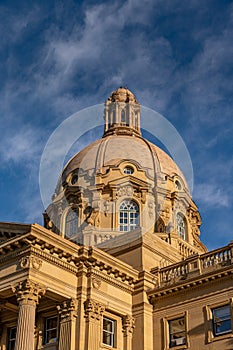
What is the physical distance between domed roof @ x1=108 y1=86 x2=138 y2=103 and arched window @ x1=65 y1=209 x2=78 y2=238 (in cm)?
1995

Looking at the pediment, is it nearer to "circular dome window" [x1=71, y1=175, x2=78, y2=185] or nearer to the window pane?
"circular dome window" [x1=71, y1=175, x2=78, y2=185]

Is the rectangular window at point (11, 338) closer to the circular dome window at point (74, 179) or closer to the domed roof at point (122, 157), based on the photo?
the domed roof at point (122, 157)

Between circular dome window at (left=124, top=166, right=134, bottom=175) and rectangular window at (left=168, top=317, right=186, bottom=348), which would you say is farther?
circular dome window at (left=124, top=166, right=134, bottom=175)

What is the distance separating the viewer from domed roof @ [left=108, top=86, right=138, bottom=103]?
69500 millimetres

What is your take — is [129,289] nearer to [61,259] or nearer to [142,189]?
[61,259]

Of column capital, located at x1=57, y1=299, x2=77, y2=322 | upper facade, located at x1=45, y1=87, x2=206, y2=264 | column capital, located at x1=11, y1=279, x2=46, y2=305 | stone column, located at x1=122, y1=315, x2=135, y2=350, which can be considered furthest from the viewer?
upper facade, located at x1=45, y1=87, x2=206, y2=264

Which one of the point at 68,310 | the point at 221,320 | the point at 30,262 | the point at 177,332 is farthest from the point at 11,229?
the point at 221,320

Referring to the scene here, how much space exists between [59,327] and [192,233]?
24.9 metres

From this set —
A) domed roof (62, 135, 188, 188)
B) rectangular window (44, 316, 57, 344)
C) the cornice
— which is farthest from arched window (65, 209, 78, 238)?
rectangular window (44, 316, 57, 344)

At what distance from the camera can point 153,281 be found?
36.7 meters

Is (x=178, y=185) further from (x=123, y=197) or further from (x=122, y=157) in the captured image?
(x=123, y=197)

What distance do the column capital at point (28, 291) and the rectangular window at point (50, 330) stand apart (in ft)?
13.4

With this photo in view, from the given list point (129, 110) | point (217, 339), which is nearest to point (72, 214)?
point (129, 110)

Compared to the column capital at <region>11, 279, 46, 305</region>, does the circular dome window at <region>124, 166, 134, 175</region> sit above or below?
above
